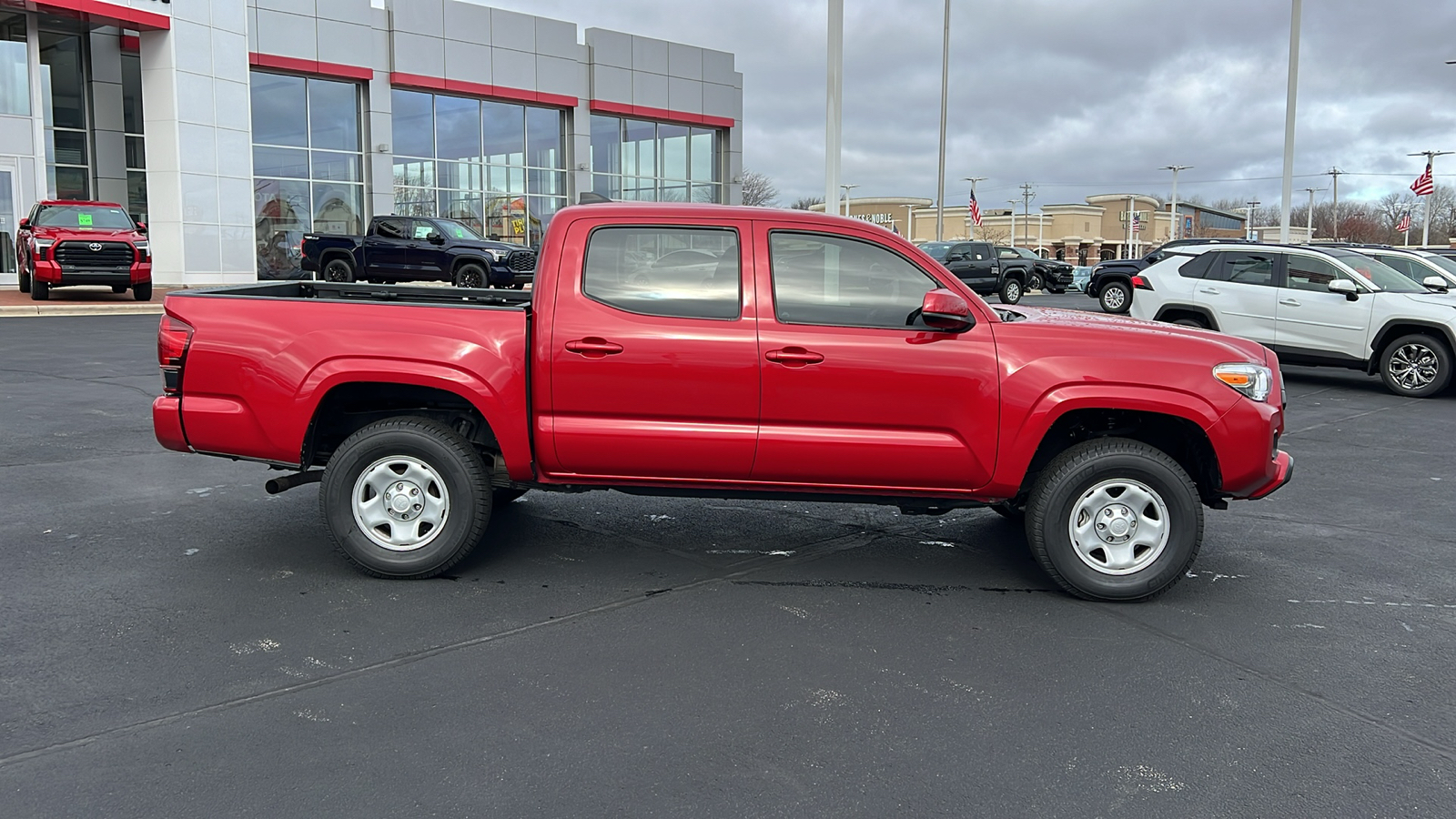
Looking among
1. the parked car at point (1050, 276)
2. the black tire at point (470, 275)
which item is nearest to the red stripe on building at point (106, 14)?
the black tire at point (470, 275)

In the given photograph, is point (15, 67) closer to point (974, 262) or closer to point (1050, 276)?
point (974, 262)

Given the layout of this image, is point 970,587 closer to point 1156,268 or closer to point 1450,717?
point 1450,717

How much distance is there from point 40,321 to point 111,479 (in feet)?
49.1

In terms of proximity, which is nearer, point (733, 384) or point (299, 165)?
point (733, 384)

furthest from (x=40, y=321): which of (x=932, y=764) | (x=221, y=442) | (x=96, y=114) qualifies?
(x=932, y=764)

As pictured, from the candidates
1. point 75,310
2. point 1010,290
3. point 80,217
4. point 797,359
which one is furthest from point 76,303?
point 1010,290

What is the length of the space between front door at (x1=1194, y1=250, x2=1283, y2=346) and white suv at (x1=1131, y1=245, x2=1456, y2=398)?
0.01 meters

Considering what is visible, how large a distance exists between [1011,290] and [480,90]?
713 inches

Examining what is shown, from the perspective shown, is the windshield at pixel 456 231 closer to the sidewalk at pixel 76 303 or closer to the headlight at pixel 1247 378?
the sidewalk at pixel 76 303

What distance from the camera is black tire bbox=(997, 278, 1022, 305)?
33.5 metres

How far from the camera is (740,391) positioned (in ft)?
17.2

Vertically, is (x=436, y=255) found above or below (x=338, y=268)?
above

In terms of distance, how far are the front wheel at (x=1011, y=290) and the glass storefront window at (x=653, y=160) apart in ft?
41.3

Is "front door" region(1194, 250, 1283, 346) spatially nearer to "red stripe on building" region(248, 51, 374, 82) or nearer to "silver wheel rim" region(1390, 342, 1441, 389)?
"silver wheel rim" region(1390, 342, 1441, 389)
